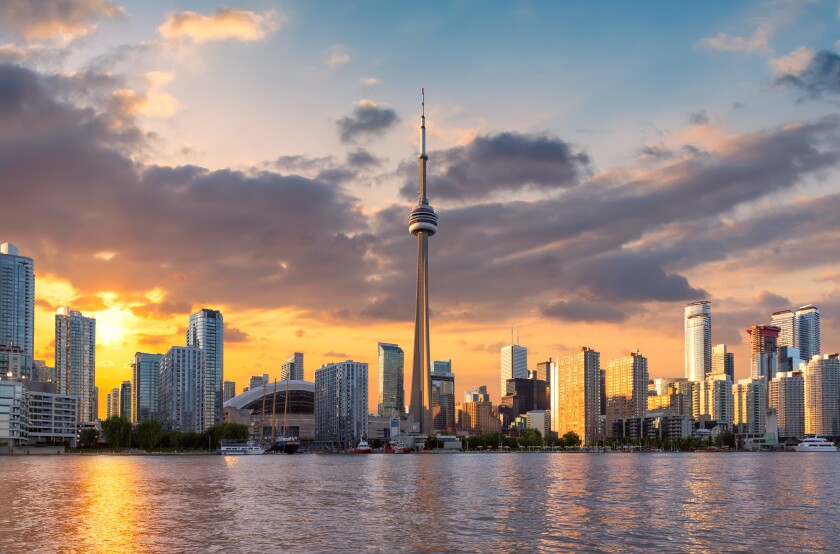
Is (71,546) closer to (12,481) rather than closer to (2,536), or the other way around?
(2,536)

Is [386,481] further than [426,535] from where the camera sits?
Yes

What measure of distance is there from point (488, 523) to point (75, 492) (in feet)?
201

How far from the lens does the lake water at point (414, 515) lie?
2494 inches

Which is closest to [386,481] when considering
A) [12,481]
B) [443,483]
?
[443,483]

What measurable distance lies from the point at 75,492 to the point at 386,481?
159 feet

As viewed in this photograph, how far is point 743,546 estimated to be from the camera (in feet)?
205

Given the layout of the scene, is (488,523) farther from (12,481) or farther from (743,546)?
(12,481)

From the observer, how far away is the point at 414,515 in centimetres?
8225

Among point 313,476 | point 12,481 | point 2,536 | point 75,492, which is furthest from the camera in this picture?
point 313,476

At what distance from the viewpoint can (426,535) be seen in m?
67.5

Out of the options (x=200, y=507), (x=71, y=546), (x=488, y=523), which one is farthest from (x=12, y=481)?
(x=488, y=523)

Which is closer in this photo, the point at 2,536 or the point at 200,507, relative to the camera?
the point at 2,536

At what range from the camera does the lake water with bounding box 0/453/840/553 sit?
63344mm

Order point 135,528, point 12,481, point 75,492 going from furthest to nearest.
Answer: point 12,481, point 75,492, point 135,528
